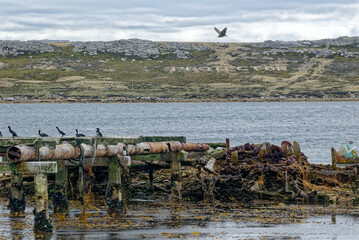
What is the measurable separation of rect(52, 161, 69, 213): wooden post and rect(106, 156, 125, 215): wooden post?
117cm

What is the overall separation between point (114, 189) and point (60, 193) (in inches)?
57.4

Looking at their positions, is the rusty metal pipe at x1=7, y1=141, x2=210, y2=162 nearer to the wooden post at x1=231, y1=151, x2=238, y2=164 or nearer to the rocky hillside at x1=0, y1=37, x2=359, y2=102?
the wooden post at x1=231, y1=151, x2=238, y2=164

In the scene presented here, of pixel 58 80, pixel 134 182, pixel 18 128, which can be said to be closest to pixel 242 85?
pixel 58 80

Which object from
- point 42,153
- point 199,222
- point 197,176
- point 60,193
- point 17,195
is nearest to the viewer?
point 42,153

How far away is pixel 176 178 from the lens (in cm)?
2000

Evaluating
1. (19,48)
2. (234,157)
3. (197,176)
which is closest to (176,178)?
(197,176)

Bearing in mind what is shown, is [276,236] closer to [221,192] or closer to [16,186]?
[221,192]

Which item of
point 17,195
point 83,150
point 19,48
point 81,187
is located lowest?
point 17,195

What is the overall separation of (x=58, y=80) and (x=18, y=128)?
3362 inches

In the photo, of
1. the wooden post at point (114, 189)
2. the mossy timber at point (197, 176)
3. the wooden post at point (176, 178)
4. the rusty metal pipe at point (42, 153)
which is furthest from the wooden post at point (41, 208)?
the wooden post at point (176, 178)

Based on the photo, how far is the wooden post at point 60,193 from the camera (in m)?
17.0

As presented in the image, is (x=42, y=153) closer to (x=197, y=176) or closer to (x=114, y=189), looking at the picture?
(x=114, y=189)

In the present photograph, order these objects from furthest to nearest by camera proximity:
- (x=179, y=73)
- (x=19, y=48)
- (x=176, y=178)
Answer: (x=19, y=48) → (x=179, y=73) → (x=176, y=178)

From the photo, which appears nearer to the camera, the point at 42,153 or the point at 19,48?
the point at 42,153
